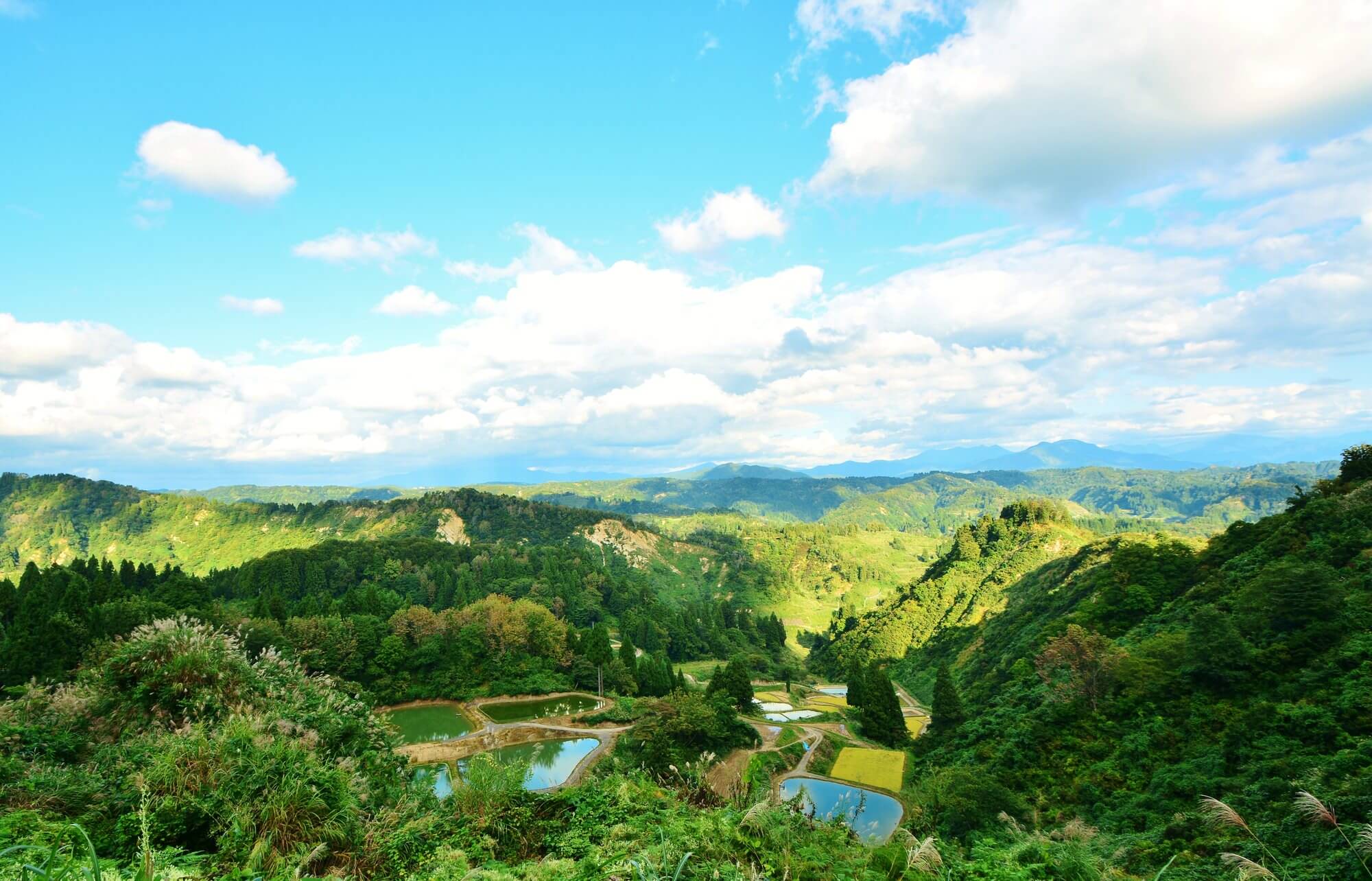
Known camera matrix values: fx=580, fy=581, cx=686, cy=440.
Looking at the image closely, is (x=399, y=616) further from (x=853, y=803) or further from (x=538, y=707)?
(x=853, y=803)

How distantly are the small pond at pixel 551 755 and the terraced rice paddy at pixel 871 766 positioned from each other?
16.8 m

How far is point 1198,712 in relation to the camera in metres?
21.7

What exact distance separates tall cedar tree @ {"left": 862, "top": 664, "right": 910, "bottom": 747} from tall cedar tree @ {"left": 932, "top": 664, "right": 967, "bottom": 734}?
17.2 ft

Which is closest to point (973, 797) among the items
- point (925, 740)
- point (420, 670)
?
point (925, 740)

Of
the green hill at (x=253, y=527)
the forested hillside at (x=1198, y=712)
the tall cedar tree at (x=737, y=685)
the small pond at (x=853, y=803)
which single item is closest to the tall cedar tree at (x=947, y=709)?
the forested hillside at (x=1198, y=712)

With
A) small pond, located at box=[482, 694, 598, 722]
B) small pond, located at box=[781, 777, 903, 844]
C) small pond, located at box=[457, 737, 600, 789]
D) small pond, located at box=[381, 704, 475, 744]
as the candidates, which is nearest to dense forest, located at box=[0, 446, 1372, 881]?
small pond, located at box=[781, 777, 903, 844]

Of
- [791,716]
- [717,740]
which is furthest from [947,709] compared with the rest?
[791,716]

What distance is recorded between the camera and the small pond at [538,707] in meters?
48.1

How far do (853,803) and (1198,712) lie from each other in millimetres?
17344

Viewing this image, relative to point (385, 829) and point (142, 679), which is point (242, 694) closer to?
point (142, 679)

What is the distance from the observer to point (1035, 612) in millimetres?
58188

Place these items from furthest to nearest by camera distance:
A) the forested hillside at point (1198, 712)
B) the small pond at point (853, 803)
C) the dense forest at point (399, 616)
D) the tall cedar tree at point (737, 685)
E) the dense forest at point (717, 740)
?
the tall cedar tree at point (737, 685)
the dense forest at point (399, 616)
the small pond at point (853, 803)
the forested hillside at point (1198, 712)
the dense forest at point (717, 740)

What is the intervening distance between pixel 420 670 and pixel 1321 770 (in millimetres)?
58232

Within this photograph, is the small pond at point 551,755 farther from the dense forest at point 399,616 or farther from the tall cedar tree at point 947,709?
the tall cedar tree at point 947,709
